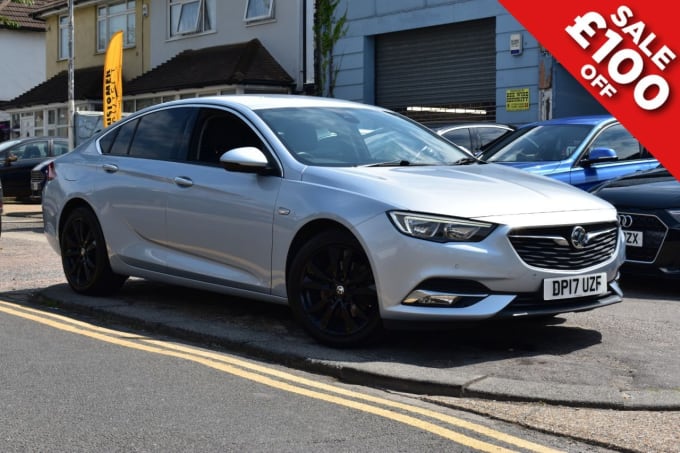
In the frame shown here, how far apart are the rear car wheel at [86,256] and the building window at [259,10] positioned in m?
20.2

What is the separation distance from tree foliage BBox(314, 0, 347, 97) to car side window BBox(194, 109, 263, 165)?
17182 millimetres

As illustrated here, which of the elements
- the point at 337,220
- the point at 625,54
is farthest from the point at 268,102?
the point at 625,54

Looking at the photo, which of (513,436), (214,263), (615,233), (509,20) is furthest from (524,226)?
(509,20)

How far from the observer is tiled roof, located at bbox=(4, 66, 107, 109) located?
110ft

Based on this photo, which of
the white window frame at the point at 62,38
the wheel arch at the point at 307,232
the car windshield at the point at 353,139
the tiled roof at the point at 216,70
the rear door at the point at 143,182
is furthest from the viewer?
the white window frame at the point at 62,38

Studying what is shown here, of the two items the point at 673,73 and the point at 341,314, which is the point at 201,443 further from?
the point at 673,73

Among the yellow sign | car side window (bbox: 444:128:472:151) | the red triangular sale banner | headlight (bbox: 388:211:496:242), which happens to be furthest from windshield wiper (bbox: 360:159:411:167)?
the yellow sign

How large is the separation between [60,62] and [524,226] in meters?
36.3

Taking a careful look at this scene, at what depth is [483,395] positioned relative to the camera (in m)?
5.36

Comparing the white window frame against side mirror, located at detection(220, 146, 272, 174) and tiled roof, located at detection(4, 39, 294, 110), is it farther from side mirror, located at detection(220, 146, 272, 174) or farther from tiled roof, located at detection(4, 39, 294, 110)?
side mirror, located at detection(220, 146, 272, 174)

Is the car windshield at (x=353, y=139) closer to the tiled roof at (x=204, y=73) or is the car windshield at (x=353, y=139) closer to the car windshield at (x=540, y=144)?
the car windshield at (x=540, y=144)

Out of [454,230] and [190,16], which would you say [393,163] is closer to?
[454,230]

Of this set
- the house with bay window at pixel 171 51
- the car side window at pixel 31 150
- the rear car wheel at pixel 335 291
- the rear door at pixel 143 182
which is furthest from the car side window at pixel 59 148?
the rear car wheel at pixel 335 291

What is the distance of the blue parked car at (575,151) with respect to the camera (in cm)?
1072
